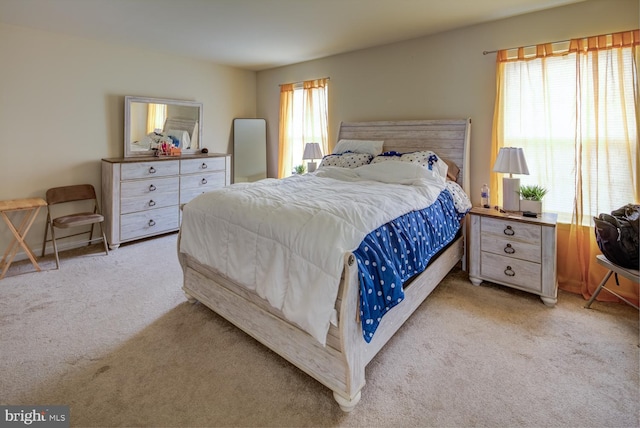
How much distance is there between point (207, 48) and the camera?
4047 millimetres

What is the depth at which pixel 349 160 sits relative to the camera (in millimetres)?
3641

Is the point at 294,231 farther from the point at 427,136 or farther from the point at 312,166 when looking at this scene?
the point at 312,166

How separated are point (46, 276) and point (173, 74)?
9.65 ft

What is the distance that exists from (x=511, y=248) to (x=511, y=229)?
0.16 m

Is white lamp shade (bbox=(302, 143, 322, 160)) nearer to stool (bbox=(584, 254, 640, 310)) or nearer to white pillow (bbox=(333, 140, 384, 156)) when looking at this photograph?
white pillow (bbox=(333, 140, 384, 156))

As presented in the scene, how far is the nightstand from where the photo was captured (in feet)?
8.28

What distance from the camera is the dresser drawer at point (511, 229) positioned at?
8.41ft

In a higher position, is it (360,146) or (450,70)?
(450,70)

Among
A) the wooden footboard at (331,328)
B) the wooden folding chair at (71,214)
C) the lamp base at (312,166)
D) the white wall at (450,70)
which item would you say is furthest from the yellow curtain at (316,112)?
the wooden folding chair at (71,214)

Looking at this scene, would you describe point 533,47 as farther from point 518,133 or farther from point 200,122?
point 200,122

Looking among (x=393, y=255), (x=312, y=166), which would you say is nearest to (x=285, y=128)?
(x=312, y=166)

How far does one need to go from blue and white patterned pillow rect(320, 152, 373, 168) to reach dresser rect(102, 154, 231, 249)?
1.91 m

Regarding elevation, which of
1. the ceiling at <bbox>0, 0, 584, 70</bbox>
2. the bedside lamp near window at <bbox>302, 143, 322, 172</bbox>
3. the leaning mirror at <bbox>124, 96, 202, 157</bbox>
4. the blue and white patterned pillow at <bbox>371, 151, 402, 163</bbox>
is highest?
the ceiling at <bbox>0, 0, 584, 70</bbox>

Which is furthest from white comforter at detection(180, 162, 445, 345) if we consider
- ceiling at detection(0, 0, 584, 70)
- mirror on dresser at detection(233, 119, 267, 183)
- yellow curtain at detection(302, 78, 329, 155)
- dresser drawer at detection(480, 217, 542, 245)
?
mirror on dresser at detection(233, 119, 267, 183)
